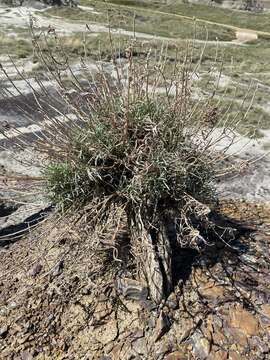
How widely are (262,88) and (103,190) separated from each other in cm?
1275

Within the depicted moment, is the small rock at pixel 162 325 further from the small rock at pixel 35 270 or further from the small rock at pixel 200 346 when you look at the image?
the small rock at pixel 35 270

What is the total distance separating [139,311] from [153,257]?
0.50 meters

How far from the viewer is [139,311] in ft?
14.3

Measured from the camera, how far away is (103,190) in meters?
4.38

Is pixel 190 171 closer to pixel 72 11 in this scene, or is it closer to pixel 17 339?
pixel 17 339

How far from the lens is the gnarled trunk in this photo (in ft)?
Result: 14.1

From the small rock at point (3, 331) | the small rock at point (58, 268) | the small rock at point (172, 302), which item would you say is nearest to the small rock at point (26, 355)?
the small rock at point (3, 331)

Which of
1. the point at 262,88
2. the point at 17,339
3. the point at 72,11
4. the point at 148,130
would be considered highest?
the point at 148,130

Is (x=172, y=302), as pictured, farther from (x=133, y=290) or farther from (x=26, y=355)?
(x=26, y=355)

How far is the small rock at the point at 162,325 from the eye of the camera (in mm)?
4195

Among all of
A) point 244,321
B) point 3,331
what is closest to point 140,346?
point 244,321

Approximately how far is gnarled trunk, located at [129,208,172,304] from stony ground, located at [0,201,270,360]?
0.33 ft

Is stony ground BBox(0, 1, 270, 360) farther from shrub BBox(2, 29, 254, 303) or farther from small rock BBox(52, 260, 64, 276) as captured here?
shrub BBox(2, 29, 254, 303)

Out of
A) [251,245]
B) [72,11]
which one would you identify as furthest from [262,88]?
[72,11]
